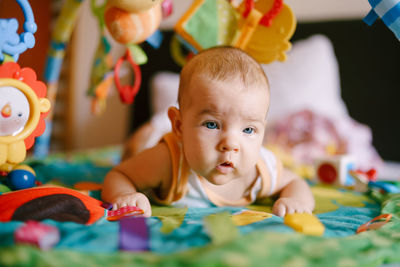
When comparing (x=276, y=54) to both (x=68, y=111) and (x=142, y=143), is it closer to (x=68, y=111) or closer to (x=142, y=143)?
(x=142, y=143)

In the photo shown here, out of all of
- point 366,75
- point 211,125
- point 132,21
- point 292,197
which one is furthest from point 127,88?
point 366,75

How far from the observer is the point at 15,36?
684 mm

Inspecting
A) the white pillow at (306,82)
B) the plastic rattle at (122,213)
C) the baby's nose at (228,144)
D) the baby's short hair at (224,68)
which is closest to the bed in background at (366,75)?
the white pillow at (306,82)

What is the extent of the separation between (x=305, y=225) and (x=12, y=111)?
0.59 metres

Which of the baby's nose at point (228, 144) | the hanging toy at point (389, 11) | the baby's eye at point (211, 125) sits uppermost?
the hanging toy at point (389, 11)

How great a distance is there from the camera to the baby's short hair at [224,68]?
2.32ft

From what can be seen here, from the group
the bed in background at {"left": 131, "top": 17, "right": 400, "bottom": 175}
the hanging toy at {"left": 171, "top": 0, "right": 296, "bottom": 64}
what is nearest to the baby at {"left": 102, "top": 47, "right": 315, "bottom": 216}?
the hanging toy at {"left": 171, "top": 0, "right": 296, "bottom": 64}

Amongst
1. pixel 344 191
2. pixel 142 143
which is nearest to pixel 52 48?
pixel 142 143

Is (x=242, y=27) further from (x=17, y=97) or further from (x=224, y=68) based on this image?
(x=17, y=97)

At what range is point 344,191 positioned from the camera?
3.54 ft

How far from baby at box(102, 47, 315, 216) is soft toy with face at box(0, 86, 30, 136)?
24cm

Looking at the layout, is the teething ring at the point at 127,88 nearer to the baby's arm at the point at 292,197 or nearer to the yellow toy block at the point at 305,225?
the baby's arm at the point at 292,197

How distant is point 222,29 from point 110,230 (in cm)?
68

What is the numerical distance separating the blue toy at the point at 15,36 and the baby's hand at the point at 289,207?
2.09ft
